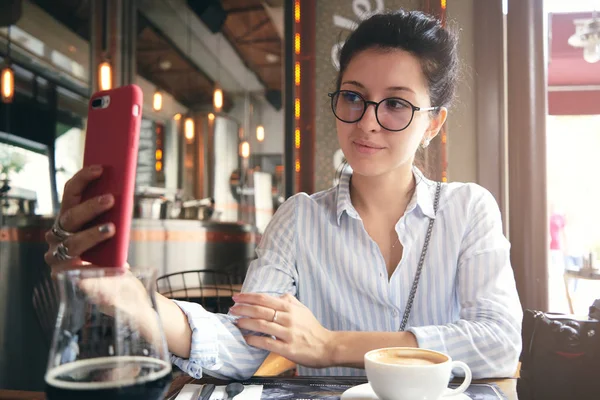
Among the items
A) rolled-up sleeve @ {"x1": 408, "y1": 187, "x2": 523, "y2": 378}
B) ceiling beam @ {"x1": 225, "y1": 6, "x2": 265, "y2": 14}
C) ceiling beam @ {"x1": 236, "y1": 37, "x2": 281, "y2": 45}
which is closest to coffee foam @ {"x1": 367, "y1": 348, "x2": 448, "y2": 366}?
rolled-up sleeve @ {"x1": 408, "y1": 187, "x2": 523, "y2": 378}

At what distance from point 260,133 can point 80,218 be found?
30.1 ft

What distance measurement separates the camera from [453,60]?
157 cm

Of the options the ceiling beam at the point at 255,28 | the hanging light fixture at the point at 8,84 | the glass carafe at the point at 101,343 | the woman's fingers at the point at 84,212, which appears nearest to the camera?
the glass carafe at the point at 101,343

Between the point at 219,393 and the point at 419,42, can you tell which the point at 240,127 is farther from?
the point at 219,393

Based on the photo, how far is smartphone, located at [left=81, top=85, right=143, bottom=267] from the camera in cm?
78

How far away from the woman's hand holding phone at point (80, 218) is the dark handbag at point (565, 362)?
824 millimetres

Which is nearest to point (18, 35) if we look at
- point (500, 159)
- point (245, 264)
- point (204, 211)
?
point (204, 211)

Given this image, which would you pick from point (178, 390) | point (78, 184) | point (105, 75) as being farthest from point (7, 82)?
point (178, 390)

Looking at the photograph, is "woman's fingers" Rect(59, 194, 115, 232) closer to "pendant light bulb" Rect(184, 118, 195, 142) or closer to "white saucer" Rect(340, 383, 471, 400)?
"white saucer" Rect(340, 383, 471, 400)

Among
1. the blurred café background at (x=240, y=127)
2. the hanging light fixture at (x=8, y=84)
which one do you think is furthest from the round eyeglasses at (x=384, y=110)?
the hanging light fixture at (x=8, y=84)

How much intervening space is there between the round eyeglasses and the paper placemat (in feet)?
2.40

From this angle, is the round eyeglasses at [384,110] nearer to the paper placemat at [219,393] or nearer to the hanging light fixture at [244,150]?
the paper placemat at [219,393]

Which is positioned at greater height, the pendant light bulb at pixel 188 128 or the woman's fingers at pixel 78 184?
the pendant light bulb at pixel 188 128

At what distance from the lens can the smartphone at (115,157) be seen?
78 cm
